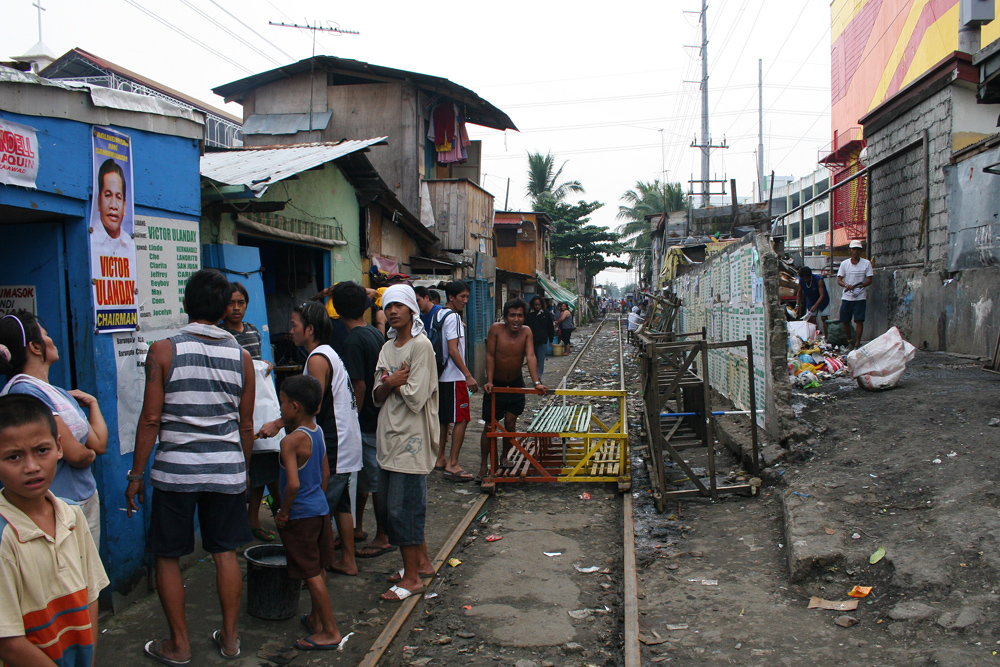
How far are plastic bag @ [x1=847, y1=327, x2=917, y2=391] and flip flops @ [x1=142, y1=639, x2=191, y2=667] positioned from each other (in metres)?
6.78

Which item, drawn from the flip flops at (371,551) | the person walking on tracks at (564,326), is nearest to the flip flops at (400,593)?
the flip flops at (371,551)

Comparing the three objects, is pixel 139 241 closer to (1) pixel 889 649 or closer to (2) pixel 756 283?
(1) pixel 889 649

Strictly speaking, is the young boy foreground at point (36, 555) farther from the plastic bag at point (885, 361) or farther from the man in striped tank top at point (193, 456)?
the plastic bag at point (885, 361)

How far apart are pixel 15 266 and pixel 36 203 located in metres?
0.61

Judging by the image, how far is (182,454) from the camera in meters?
3.22

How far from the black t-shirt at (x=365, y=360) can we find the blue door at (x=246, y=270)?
54.3 inches

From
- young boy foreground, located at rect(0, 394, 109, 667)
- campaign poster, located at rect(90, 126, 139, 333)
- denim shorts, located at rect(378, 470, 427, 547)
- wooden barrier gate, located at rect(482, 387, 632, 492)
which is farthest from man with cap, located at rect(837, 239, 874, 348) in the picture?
young boy foreground, located at rect(0, 394, 109, 667)

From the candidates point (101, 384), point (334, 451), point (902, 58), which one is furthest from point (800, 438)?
point (902, 58)

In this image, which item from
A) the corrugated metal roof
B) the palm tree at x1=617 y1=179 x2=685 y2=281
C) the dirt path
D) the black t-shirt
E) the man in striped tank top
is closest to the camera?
the man in striped tank top

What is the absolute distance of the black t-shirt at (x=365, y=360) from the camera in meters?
4.55

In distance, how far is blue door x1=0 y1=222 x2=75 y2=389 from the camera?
388 centimetres

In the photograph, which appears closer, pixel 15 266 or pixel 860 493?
pixel 15 266

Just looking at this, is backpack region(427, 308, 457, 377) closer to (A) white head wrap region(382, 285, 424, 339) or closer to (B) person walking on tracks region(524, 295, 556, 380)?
(A) white head wrap region(382, 285, 424, 339)

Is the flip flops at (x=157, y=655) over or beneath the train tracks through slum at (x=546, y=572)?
over
